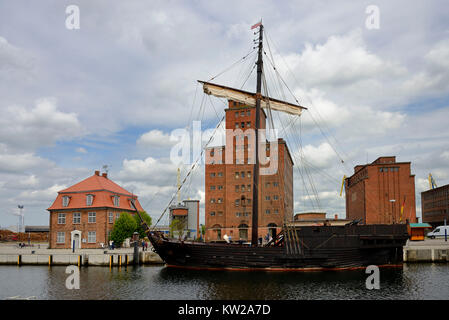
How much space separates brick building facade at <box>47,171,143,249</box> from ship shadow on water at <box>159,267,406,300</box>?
19.1m

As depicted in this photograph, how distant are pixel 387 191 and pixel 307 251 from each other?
43724mm

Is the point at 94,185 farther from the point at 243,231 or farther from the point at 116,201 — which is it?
the point at 243,231

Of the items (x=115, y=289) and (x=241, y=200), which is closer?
(x=115, y=289)

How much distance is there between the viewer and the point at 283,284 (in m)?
24.9

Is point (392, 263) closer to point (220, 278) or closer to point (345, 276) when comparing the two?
point (345, 276)

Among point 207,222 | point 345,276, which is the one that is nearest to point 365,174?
point 207,222

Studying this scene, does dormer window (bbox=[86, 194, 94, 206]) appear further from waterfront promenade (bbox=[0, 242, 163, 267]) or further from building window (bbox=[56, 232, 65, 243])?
waterfront promenade (bbox=[0, 242, 163, 267])

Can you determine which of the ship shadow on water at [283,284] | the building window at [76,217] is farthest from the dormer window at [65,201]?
the ship shadow on water at [283,284]

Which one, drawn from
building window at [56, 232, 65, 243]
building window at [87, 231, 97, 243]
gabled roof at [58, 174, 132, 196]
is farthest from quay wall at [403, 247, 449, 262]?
building window at [56, 232, 65, 243]

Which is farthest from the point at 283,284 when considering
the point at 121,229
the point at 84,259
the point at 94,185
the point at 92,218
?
the point at 94,185

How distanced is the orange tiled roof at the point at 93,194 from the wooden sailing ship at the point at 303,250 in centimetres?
1773

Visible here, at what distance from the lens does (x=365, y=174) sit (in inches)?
2840

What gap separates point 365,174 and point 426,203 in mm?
42830

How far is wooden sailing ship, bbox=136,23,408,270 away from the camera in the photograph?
103 ft
